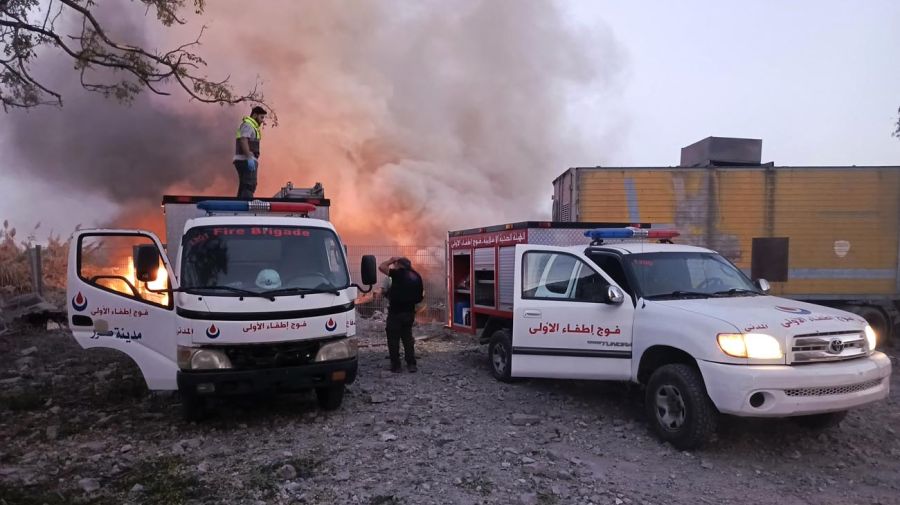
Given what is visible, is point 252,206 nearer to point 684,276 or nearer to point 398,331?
point 398,331

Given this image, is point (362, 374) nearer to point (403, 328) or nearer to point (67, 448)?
point (403, 328)

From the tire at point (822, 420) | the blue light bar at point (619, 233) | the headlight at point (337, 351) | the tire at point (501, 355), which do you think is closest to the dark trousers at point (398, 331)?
the tire at point (501, 355)

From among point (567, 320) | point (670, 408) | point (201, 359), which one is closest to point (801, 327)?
point (670, 408)

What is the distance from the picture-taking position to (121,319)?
5.59m

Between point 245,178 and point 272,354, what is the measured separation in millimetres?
3057

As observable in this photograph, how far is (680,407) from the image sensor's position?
15.8 feet

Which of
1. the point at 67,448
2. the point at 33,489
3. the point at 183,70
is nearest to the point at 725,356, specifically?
the point at 33,489

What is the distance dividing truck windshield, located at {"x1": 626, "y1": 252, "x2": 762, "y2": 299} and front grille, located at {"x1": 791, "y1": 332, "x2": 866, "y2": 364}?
1.06 meters

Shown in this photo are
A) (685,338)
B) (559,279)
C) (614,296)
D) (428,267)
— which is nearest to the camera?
(685,338)

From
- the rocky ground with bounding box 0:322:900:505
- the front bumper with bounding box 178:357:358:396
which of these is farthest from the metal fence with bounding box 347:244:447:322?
the front bumper with bounding box 178:357:358:396

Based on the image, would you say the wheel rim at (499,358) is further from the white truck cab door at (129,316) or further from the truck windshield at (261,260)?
the white truck cab door at (129,316)

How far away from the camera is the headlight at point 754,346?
439 cm

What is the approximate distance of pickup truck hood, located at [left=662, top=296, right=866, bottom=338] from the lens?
4.46 metres

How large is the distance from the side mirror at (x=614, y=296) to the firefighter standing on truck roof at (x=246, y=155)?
454cm
